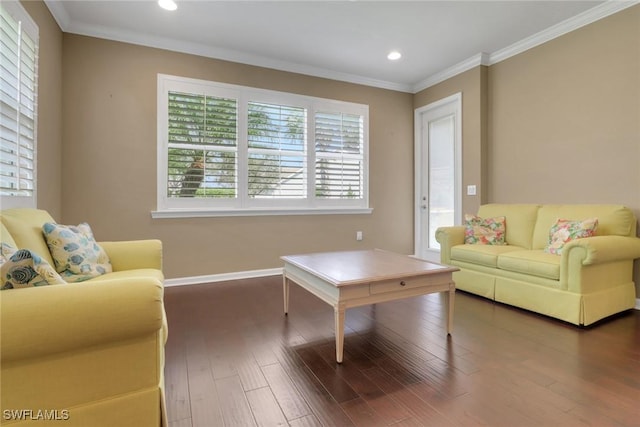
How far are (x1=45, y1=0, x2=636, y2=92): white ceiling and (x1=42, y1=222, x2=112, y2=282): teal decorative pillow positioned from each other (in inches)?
86.2

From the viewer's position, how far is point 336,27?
10.9 ft

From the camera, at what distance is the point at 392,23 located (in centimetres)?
323

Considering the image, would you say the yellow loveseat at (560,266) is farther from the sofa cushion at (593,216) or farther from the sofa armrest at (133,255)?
the sofa armrest at (133,255)

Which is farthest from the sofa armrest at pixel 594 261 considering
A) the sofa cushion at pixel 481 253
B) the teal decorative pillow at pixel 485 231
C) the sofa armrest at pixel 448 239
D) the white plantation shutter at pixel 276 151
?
the white plantation shutter at pixel 276 151

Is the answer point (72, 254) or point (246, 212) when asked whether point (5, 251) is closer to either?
point (72, 254)

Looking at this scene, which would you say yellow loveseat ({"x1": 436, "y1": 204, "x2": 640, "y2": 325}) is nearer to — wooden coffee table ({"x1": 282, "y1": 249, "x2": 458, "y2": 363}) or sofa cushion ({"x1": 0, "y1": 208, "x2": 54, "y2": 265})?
wooden coffee table ({"x1": 282, "y1": 249, "x2": 458, "y2": 363})

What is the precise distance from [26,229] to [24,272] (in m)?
0.86

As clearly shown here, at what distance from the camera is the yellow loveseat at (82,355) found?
99cm

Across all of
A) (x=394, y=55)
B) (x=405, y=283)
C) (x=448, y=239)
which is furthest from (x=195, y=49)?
(x=448, y=239)

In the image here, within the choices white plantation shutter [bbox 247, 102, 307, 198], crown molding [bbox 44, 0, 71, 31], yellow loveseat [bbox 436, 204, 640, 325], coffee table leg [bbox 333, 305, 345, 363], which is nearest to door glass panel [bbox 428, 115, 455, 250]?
yellow loveseat [bbox 436, 204, 640, 325]

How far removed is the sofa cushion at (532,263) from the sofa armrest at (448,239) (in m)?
0.61

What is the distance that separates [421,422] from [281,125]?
3.57 m

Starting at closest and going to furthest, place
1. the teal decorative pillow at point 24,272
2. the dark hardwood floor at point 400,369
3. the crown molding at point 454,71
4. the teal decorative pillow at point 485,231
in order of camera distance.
Result: the teal decorative pillow at point 24,272, the dark hardwood floor at point 400,369, the teal decorative pillow at point 485,231, the crown molding at point 454,71

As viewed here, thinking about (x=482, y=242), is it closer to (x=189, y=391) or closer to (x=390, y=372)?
(x=390, y=372)
